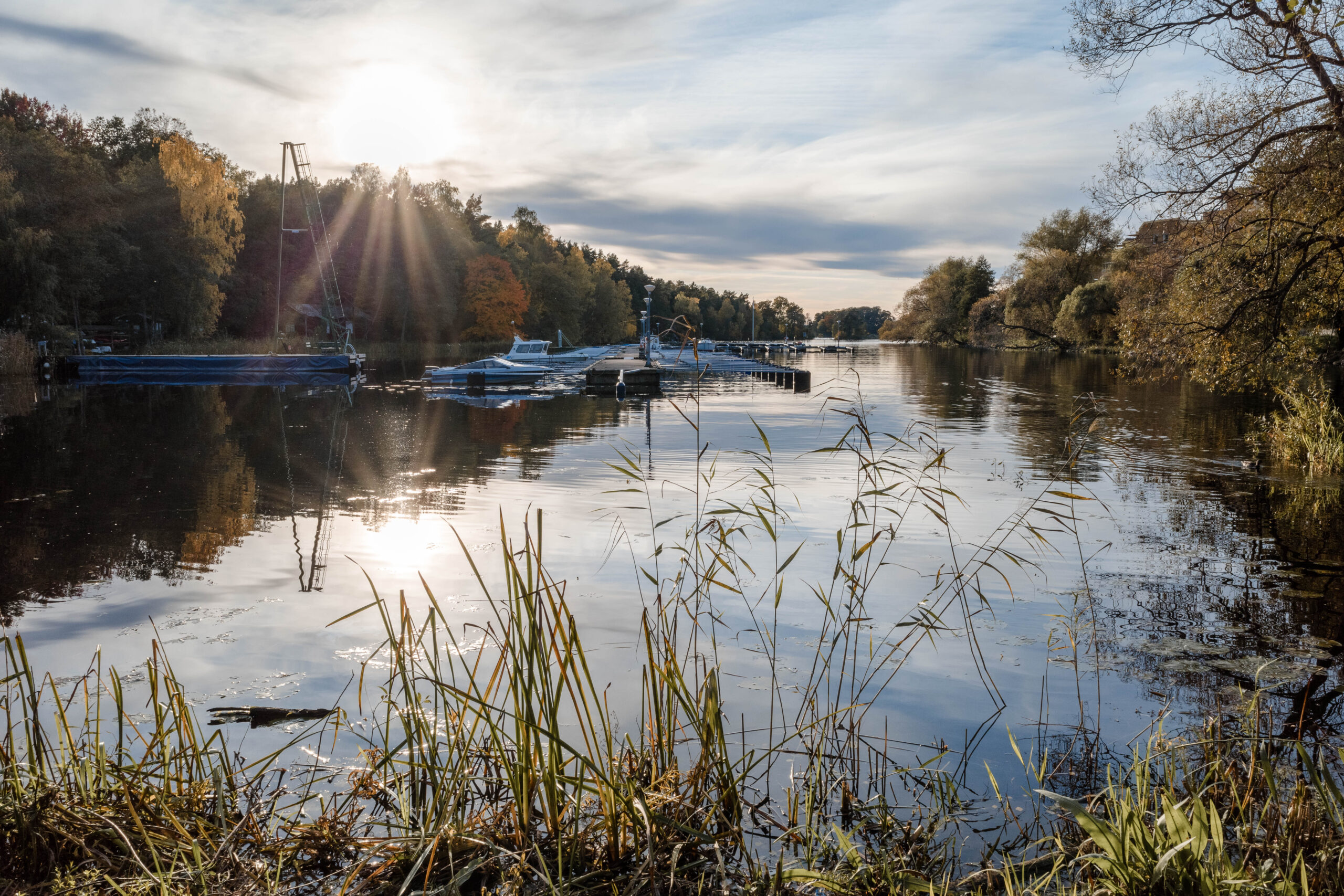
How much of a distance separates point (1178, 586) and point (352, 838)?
678cm

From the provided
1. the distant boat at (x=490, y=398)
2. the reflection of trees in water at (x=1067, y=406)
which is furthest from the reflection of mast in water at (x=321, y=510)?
the reflection of trees in water at (x=1067, y=406)

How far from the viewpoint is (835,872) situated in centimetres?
278

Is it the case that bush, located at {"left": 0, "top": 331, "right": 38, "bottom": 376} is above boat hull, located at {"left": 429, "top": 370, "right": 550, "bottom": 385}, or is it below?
above

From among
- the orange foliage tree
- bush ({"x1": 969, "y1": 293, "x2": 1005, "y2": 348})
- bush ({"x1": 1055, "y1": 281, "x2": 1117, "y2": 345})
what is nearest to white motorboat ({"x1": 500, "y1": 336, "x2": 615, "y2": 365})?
the orange foliage tree

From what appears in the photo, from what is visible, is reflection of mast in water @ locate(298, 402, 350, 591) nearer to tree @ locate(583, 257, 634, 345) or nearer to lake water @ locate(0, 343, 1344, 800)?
lake water @ locate(0, 343, 1344, 800)

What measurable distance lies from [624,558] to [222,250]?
4371 centimetres

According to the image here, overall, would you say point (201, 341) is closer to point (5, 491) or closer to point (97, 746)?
point (5, 491)

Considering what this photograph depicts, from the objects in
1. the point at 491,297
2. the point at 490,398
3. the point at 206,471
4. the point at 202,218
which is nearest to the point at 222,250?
the point at 202,218

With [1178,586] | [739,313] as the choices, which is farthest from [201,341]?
[739,313]

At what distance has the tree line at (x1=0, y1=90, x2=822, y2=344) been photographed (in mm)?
35719

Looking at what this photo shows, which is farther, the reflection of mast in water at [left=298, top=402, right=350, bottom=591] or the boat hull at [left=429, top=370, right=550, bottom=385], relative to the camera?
the boat hull at [left=429, top=370, right=550, bottom=385]

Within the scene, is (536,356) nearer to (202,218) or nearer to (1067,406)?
(202,218)

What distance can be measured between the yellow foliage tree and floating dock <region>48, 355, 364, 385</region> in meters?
5.08

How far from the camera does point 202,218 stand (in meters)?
43.6
